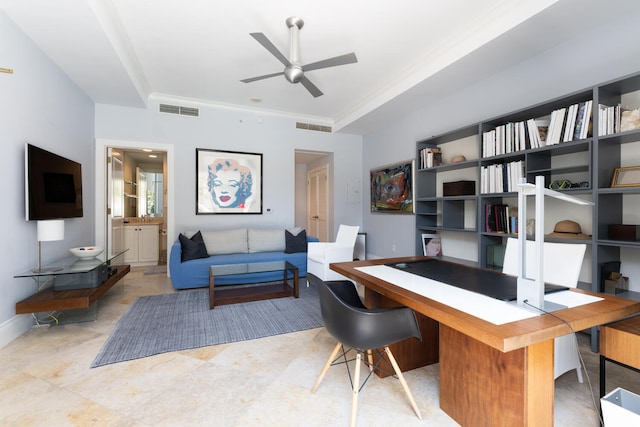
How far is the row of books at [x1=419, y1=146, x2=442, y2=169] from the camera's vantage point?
3838mm

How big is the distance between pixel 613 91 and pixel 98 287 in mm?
4663

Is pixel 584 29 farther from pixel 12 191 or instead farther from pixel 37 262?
pixel 37 262

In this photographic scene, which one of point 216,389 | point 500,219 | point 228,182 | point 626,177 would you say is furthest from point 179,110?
point 626,177

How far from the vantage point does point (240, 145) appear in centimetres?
501

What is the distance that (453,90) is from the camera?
369 cm

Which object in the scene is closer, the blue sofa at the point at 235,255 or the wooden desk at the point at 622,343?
the wooden desk at the point at 622,343

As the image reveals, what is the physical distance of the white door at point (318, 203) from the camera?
20.8 ft

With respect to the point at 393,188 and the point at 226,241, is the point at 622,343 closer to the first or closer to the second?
the point at 393,188

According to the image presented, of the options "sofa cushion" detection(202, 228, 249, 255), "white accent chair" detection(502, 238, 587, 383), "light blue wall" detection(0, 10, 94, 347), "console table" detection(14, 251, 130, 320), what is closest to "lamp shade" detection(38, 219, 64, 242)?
"light blue wall" detection(0, 10, 94, 347)

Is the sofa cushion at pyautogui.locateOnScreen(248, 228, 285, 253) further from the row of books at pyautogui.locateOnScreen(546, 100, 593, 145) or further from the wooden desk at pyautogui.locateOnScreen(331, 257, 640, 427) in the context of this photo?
the row of books at pyautogui.locateOnScreen(546, 100, 593, 145)

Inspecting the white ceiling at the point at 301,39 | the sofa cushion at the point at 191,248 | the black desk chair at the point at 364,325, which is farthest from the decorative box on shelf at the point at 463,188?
the sofa cushion at the point at 191,248

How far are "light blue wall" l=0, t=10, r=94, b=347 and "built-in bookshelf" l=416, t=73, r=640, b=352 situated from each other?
4186mm

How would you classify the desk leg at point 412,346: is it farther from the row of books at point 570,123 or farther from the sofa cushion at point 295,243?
the sofa cushion at point 295,243

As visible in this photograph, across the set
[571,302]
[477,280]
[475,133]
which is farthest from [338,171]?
[571,302]
